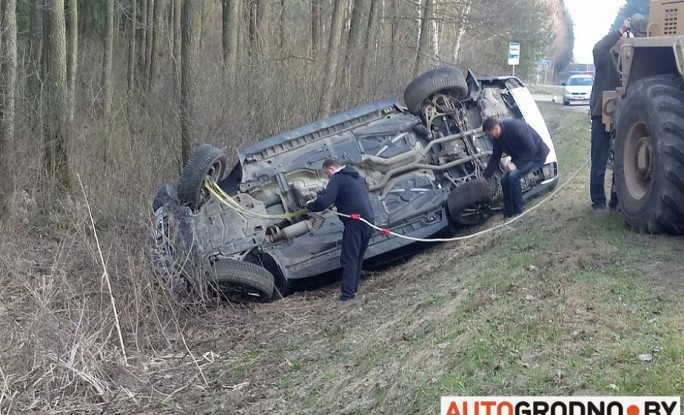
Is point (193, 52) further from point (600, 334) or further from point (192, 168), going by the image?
point (600, 334)

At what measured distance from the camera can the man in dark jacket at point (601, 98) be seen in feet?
31.2

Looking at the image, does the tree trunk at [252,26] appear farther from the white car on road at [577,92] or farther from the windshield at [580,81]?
the windshield at [580,81]

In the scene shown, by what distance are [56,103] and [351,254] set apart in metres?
6.01

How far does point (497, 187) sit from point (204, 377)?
452 cm

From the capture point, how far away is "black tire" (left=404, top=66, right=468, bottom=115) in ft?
34.9

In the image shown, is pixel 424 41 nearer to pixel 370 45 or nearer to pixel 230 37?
pixel 370 45

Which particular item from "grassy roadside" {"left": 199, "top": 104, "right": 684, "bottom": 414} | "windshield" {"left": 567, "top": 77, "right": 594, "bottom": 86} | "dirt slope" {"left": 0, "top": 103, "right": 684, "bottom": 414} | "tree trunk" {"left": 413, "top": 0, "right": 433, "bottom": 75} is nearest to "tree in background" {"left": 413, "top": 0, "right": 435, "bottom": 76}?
"tree trunk" {"left": 413, "top": 0, "right": 433, "bottom": 75}

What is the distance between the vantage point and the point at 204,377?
23.6 feet

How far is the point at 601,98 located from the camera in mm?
9586

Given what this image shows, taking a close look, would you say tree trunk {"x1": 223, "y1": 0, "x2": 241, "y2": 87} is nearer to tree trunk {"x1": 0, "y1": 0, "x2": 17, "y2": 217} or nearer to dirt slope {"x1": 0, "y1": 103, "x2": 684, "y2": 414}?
tree trunk {"x1": 0, "y1": 0, "x2": 17, "y2": 217}

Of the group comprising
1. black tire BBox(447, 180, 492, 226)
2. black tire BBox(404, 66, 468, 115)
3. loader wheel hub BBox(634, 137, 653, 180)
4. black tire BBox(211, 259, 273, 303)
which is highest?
black tire BBox(404, 66, 468, 115)

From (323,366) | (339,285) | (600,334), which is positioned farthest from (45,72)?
(600,334)

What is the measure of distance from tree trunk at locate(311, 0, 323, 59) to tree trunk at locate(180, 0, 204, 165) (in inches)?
140

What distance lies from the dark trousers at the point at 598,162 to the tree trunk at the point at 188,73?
18.8 ft
